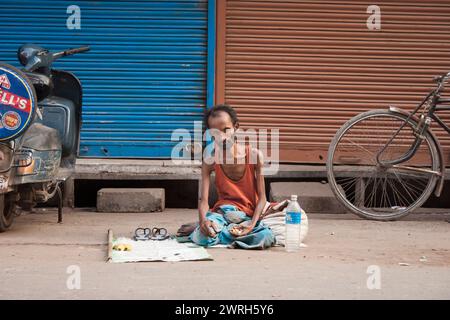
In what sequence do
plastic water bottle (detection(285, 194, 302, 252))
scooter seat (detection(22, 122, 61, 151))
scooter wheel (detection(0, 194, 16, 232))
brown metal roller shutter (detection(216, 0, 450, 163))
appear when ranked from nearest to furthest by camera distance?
plastic water bottle (detection(285, 194, 302, 252)) → scooter seat (detection(22, 122, 61, 151)) → scooter wheel (detection(0, 194, 16, 232)) → brown metal roller shutter (detection(216, 0, 450, 163))

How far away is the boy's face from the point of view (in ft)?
21.0

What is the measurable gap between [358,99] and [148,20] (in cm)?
219

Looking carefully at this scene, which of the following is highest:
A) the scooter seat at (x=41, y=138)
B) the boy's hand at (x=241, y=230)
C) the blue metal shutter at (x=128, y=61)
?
the blue metal shutter at (x=128, y=61)

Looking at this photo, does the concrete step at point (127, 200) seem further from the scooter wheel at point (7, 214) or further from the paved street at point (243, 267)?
the scooter wheel at point (7, 214)

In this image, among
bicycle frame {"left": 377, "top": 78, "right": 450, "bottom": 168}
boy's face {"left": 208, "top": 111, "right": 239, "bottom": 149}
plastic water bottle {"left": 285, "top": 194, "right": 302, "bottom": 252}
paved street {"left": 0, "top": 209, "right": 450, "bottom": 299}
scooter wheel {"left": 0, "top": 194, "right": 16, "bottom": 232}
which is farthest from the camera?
→ bicycle frame {"left": 377, "top": 78, "right": 450, "bottom": 168}

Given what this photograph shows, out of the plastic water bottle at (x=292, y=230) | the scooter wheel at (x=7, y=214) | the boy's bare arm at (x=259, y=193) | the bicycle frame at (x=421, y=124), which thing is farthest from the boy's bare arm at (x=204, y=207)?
the bicycle frame at (x=421, y=124)

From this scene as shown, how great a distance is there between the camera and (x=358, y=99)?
9.08 metres

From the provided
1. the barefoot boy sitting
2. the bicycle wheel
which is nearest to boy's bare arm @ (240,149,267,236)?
the barefoot boy sitting

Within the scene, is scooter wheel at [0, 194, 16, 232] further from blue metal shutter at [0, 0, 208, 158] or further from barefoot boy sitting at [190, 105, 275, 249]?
blue metal shutter at [0, 0, 208, 158]

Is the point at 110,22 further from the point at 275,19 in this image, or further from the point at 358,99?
the point at 358,99

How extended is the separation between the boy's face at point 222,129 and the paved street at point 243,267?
759 mm

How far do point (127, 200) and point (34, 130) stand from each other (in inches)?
65.3

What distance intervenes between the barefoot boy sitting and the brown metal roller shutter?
102 inches

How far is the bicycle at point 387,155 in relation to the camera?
767 centimetres
